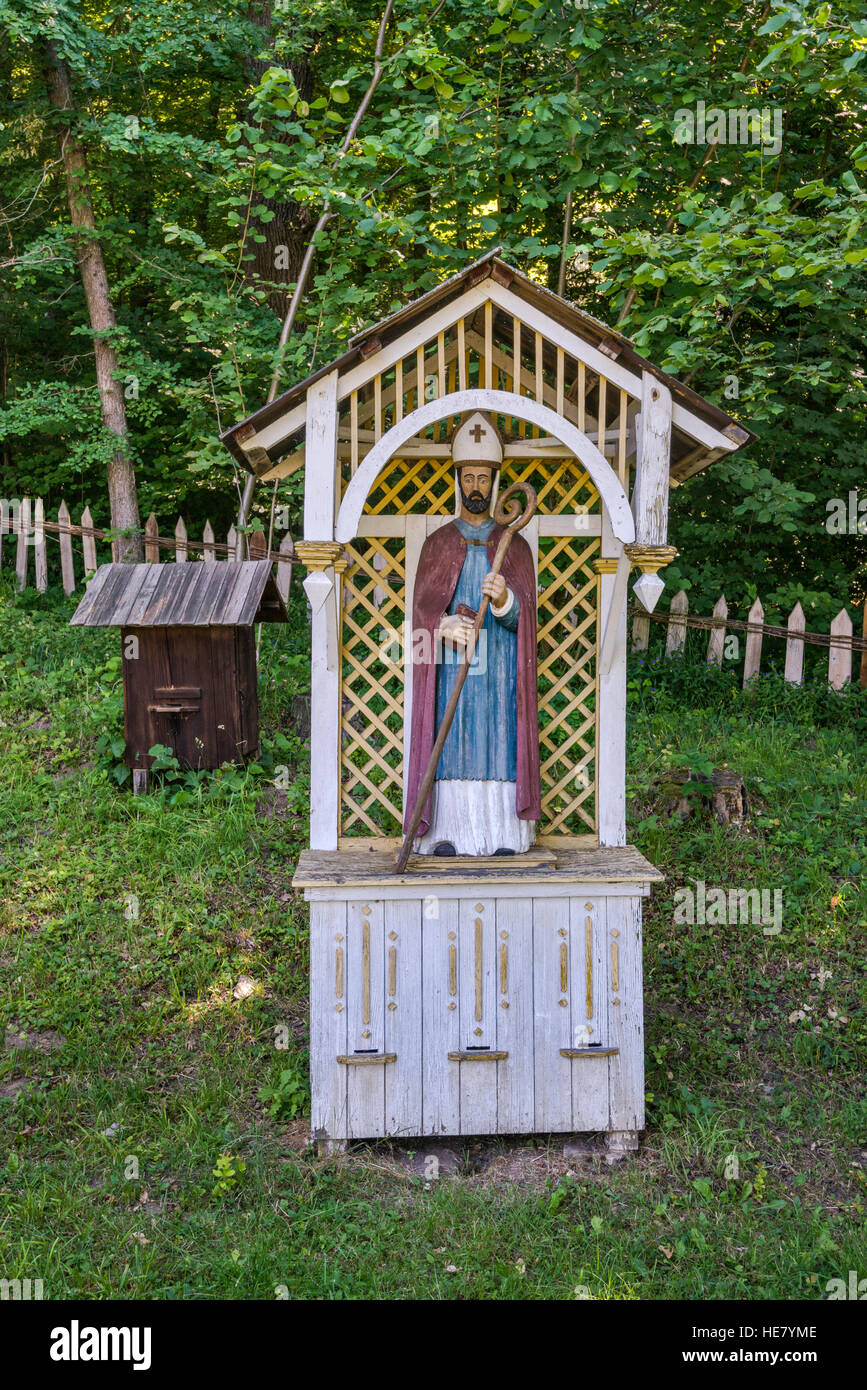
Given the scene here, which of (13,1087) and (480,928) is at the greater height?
(480,928)

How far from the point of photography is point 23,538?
976 cm

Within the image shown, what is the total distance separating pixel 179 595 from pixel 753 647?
4448 mm

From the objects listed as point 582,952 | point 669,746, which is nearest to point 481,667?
point 582,952

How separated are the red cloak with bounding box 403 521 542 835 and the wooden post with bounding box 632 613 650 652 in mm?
4315

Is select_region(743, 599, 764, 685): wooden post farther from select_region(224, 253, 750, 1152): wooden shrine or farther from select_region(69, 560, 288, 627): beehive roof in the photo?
select_region(224, 253, 750, 1152): wooden shrine

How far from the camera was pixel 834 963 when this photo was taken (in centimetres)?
518

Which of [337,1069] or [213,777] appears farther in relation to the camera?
[213,777]

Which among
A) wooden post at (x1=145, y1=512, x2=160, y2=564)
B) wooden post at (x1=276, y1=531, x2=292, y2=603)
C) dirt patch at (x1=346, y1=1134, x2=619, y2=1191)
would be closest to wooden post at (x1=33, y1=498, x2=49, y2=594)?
wooden post at (x1=145, y1=512, x2=160, y2=564)

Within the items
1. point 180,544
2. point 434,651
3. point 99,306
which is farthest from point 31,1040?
point 99,306

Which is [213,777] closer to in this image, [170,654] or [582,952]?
[170,654]

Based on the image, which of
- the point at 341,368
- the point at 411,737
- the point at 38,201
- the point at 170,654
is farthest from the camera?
the point at 38,201

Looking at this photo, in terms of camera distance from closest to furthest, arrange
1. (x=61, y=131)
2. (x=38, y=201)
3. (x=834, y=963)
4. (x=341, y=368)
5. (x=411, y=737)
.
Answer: (x=341, y=368) < (x=411, y=737) < (x=834, y=963) < (x=61, y=131) < (x=38, y=201)

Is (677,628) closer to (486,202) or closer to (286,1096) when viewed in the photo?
(486,202)

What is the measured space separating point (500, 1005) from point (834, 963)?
206 cm
